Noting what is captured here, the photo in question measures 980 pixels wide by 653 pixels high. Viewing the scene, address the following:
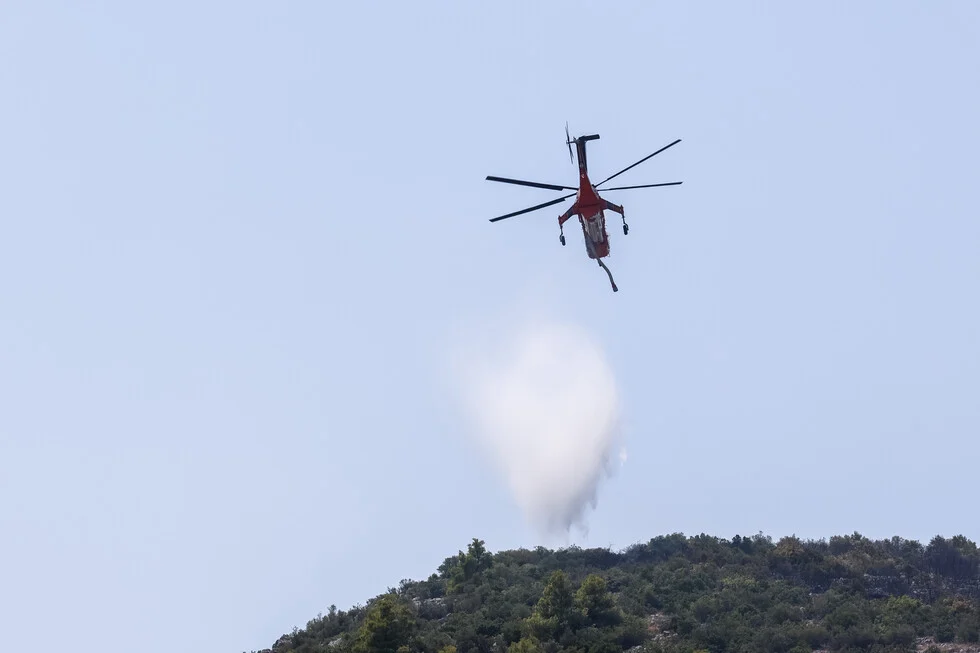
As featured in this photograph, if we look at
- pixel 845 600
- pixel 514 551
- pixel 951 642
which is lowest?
pixel 951 642

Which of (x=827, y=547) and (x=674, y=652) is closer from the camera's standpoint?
(x=674, y=652)

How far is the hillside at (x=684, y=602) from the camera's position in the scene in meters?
66.9

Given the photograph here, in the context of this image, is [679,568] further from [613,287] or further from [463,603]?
[613,287]

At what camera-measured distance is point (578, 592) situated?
237ft

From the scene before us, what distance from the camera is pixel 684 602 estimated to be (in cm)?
7581

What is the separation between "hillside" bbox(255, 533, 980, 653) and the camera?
6688 centimetres

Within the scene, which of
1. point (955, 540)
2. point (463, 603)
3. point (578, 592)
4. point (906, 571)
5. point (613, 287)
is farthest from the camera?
point (955, 540)

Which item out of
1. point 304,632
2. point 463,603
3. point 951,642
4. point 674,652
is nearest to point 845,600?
point 951,642

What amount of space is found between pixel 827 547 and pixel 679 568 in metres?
13.0

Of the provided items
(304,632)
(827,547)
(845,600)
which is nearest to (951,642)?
(845,600)

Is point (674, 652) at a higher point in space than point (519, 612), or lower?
lower

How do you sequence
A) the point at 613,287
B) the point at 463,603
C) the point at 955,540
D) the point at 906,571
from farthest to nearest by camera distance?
the point at 955,540
the point at 906,571
the point at 463,603
the point at 613,287

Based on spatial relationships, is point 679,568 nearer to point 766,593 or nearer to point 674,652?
point 766,593

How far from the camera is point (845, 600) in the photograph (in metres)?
75.5
